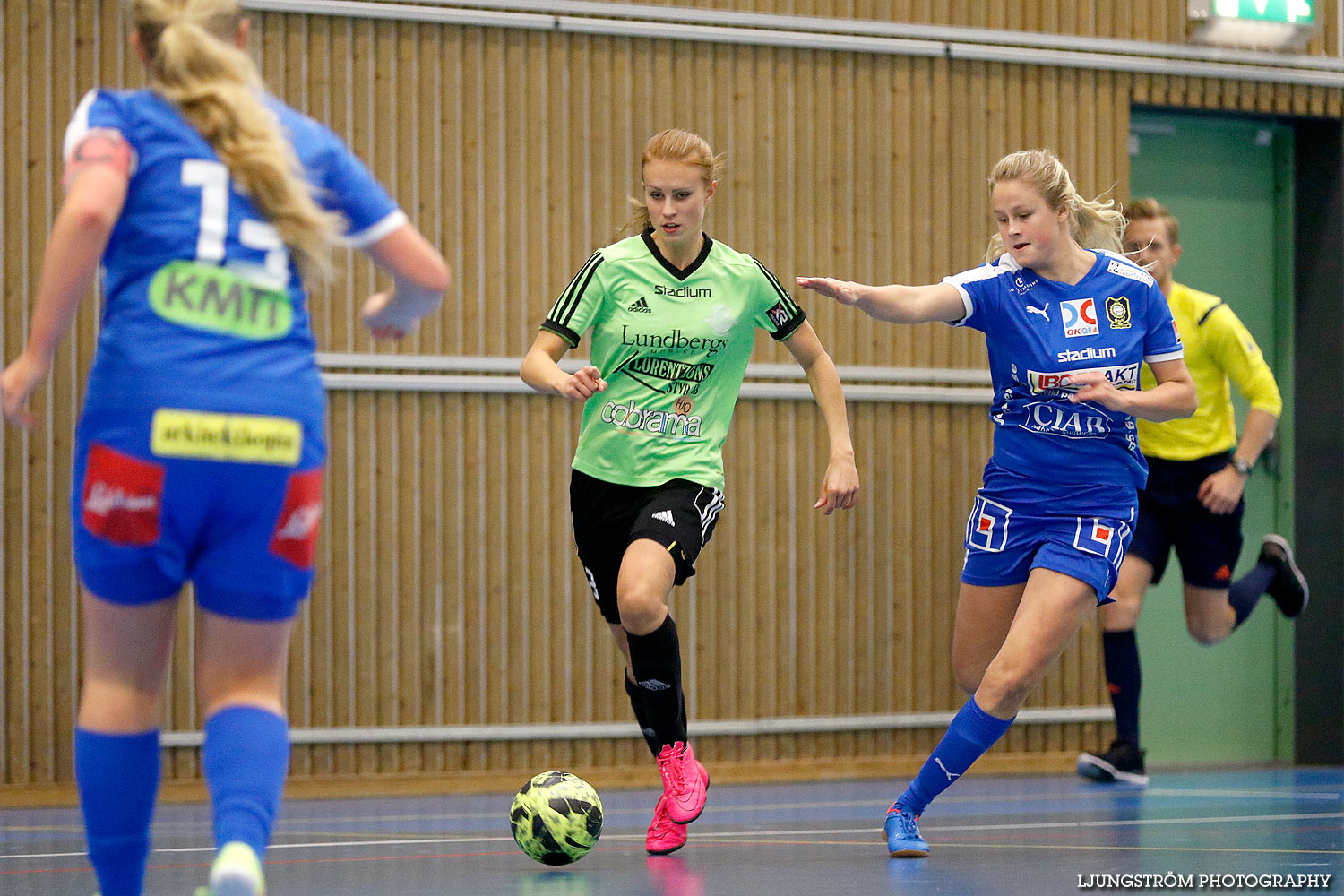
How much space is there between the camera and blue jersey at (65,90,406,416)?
2.53 metres

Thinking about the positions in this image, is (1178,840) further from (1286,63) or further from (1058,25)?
(1286,63)

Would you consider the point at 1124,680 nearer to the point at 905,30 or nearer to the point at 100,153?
the point at 905,30

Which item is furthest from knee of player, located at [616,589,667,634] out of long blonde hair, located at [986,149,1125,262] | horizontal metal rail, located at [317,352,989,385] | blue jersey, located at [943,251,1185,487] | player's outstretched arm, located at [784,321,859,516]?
horizontal metal rail, located at [317,352,989,385]

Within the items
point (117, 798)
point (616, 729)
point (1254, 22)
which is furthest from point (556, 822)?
point (1254, 22)

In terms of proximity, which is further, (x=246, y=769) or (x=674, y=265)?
(x=674, y=265)

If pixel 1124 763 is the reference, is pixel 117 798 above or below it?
above

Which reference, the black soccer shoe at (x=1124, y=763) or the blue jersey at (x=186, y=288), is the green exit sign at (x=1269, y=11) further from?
the blue jersey at (x=186, y=288)

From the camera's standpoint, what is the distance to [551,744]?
7648mm

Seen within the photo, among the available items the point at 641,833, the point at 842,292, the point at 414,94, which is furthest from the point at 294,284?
the point at 414,94

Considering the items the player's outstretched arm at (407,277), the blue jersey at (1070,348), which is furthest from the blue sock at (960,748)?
the player's outstretched arm at (407,277)

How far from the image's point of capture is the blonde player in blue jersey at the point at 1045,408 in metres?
4.53

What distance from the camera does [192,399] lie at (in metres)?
2.51

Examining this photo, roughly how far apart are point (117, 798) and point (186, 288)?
0.85m

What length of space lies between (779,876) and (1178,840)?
1400 millimetres
